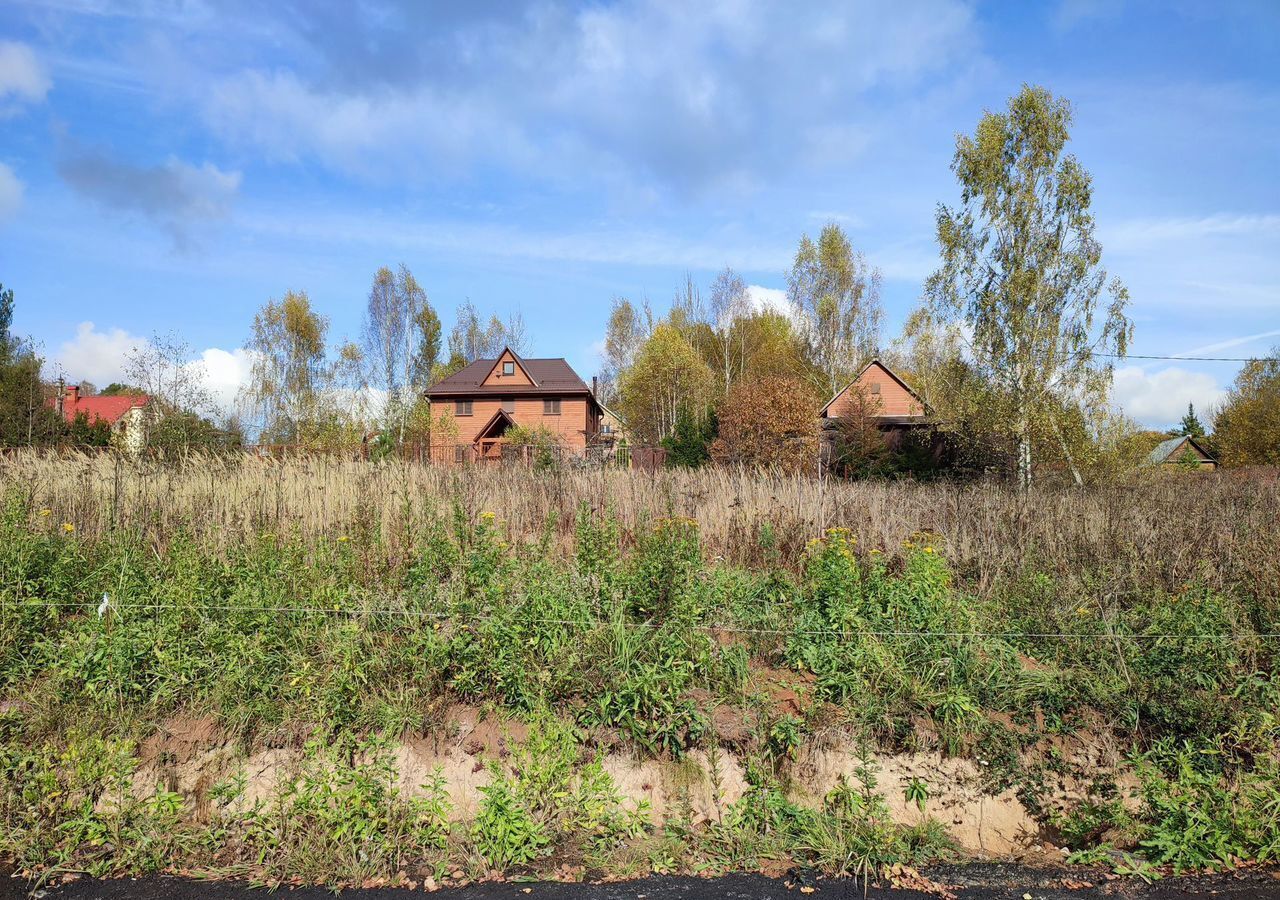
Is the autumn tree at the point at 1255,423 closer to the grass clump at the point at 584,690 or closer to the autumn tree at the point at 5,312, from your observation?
the grass clump at the point at 584,690

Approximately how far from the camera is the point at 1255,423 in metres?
34.5

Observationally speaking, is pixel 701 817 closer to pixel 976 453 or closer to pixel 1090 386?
pixel 976 453

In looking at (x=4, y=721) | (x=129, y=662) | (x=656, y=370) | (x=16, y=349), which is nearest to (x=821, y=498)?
(x=129, y=662)

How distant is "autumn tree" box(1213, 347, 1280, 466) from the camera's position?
33.0m

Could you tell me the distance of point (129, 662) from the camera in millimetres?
4797

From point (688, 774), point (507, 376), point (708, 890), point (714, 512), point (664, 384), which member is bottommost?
point (708, 890)

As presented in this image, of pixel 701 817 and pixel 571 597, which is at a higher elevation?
pixel 571 597

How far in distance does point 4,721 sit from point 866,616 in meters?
5.58

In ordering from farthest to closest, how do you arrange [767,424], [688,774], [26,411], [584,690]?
[767,424] → [26,411] → [584,690] → [688,774]

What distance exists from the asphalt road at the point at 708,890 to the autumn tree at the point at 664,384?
35.4 meters

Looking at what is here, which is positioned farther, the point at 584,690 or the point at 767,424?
the point at 767,424

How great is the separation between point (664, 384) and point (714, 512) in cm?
3306

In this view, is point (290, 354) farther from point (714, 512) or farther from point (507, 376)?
point (714, 512)

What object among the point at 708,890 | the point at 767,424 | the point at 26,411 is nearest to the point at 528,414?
the point at 767,424
